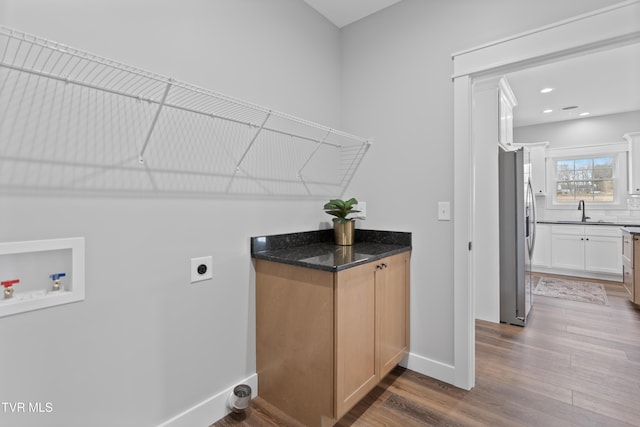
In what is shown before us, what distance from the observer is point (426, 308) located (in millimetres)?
2072

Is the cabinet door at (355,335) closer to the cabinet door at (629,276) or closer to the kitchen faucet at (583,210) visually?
the cabinet door at (629,276)

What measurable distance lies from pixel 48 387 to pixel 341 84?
2.46m

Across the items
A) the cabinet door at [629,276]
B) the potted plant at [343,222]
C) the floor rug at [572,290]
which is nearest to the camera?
the potted plant at [343,222]

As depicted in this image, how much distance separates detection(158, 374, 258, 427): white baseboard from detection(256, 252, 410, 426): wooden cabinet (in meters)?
0.23

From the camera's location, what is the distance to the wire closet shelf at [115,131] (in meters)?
1.03

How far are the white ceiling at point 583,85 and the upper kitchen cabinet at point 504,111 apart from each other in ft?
0.55

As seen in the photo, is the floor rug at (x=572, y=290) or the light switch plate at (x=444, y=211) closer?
the light switch plate at (x=444, y=211)

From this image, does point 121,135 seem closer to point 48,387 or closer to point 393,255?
point 48,387

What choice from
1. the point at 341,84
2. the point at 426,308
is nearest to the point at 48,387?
the point at 426,308

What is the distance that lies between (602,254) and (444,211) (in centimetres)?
425

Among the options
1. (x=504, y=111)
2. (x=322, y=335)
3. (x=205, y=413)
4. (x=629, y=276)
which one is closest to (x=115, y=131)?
(x=322, y=335)

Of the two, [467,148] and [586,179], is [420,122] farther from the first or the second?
[586,179]

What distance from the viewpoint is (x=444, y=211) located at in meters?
1.98

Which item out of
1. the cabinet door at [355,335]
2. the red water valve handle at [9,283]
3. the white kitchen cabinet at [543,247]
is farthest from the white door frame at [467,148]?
the white kitchen cabinet at [543,247]
